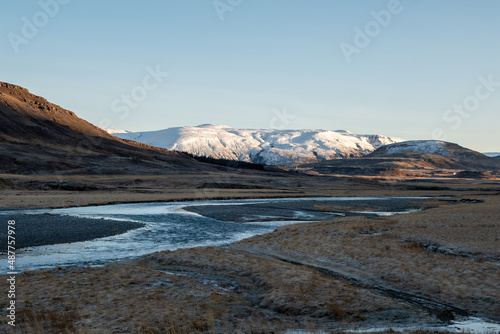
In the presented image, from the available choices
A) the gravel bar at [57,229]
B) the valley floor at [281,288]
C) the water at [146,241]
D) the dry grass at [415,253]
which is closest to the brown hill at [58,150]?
the gravel bar at [57,229]

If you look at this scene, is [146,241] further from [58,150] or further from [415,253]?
[58,150]

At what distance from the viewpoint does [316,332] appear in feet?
42.8

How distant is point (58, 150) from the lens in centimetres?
15588

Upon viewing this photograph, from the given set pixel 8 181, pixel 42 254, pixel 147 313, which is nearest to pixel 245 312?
pixel 147 313

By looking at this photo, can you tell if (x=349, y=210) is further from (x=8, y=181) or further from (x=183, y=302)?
(x=8, y=181)

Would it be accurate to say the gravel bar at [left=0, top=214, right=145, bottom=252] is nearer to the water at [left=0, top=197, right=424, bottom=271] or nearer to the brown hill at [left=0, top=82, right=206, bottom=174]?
the water at [left=0, top=197, right=424, bottom=271]

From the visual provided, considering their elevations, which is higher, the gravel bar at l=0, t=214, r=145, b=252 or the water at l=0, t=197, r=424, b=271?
the gravel bar at l=0, t=214, r=145, b=252

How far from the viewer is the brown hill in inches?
5084

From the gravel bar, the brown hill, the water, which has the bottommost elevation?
the water

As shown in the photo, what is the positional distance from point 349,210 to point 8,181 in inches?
2519

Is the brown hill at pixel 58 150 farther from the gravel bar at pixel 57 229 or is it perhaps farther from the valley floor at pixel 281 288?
the valley floor at pixel 281 288

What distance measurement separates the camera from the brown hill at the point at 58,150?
129125mm

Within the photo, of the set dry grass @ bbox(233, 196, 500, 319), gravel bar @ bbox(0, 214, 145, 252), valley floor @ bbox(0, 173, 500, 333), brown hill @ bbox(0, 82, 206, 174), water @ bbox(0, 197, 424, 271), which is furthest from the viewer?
brown hill @ bbox(0, 82, 206, 174)

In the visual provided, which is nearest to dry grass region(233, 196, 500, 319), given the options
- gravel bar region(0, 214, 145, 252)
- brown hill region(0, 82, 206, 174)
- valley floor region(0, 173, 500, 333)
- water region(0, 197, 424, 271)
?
valley floor region(0, 173, 500, 333)
